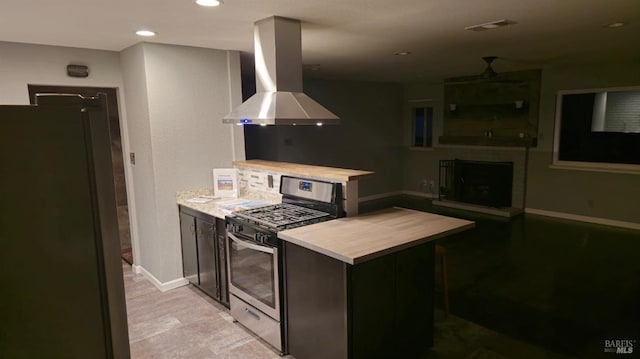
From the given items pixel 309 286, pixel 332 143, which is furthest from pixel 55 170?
pixel 332 143

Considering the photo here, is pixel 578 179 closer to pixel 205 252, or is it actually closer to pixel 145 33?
pixel 205 252

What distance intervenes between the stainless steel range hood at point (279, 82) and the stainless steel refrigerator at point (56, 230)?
1.67 meters

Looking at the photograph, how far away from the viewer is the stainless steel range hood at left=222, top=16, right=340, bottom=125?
269 cm

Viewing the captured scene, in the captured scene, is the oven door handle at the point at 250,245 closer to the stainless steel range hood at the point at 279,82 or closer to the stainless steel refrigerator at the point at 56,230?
the stainless steel range hood at the point at 279,82

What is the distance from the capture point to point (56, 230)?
0.95m

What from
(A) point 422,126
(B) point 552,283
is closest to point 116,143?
(B) point 552,283

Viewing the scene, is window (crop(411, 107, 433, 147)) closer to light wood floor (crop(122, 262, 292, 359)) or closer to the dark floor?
the dark floor

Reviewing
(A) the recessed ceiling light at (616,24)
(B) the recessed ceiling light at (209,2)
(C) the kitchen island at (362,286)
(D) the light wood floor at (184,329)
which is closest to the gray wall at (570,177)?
(A) the recessed ceiling light at (616,24)

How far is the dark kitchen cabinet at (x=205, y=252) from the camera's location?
133 inches

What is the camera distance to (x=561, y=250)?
488cm

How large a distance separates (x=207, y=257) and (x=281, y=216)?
1.04 m

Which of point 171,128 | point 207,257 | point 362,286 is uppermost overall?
point 171,128

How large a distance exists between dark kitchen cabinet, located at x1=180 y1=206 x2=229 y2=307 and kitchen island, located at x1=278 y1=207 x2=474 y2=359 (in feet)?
3.16

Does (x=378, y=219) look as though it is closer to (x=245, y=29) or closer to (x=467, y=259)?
(x=245, y=29)
